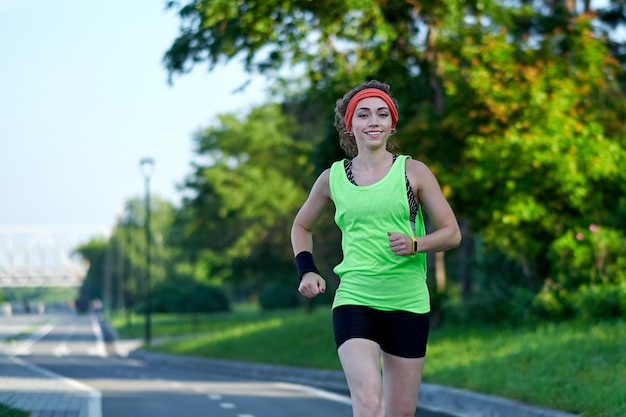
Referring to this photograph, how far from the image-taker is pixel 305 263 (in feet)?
17.1

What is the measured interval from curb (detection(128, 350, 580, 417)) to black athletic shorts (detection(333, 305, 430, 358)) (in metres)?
4.85

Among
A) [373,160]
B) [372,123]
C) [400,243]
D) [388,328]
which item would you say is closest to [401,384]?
[388,328]

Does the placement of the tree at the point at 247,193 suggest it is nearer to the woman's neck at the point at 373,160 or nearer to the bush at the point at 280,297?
the bush at the point at 280,297

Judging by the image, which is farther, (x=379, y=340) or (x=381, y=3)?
(x=381, y=3)

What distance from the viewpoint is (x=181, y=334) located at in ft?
155

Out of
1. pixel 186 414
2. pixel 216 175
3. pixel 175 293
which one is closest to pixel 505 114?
pixel 186 414

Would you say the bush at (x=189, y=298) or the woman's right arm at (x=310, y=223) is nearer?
the woman's right arm at (x=310, y=223)

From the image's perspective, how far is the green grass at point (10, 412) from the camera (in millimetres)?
9477

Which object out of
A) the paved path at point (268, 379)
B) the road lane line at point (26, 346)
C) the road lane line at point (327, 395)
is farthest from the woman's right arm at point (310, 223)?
the road lane line at point (26, 346)

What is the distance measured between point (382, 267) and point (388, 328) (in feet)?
0.84

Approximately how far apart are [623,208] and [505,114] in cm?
248

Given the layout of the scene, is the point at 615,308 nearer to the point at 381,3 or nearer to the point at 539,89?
the point at 539,89

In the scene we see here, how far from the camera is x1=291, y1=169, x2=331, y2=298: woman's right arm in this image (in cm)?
500

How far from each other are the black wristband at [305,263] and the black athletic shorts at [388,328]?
33cm
